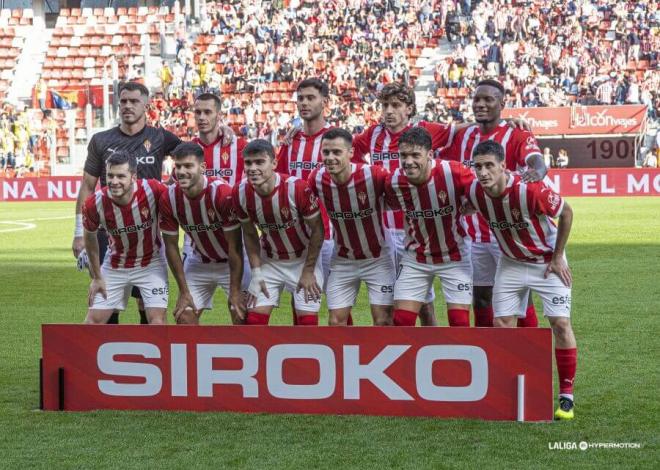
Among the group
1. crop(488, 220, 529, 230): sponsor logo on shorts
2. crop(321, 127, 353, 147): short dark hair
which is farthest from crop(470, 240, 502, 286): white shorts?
crop(321, 127, 353, 147): short dark hair

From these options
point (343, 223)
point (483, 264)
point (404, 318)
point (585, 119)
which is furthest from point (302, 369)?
point (585, 119)

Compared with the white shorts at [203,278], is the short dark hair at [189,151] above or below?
above

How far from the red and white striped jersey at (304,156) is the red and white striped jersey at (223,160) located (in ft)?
1.01

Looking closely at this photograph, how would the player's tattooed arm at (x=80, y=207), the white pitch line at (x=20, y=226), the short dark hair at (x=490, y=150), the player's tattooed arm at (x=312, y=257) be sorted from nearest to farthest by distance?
the short dark hair at (x=490, y=150) → the player's tattooed arm at (x=312, y=257) → the player's tattooed arm at (x=80, y=207) → the white pitch line at (x=20, y=226)

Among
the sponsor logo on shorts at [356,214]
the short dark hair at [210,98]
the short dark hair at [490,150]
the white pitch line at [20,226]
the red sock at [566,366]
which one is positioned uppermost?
the short dark hair at [210,98]

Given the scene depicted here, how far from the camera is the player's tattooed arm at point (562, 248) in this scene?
646 cm

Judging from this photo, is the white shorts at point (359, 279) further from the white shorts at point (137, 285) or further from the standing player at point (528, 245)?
the white shorts at point (137, 285)

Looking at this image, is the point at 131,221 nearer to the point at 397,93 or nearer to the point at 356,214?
the point at 356,214

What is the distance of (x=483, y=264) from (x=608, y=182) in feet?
69.7

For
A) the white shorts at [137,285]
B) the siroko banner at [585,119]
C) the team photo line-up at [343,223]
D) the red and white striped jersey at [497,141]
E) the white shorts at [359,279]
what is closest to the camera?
the team photo line-up at [343,223]

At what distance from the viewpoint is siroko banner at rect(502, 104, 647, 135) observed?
A: 2959 cm

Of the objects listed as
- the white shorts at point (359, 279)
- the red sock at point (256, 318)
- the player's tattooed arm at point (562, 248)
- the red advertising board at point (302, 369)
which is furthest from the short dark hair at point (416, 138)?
the red sock at point (256, 318)

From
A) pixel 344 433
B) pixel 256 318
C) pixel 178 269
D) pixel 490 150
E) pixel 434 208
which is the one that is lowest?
pixel 344 433

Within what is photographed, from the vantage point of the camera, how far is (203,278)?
7.72 m
